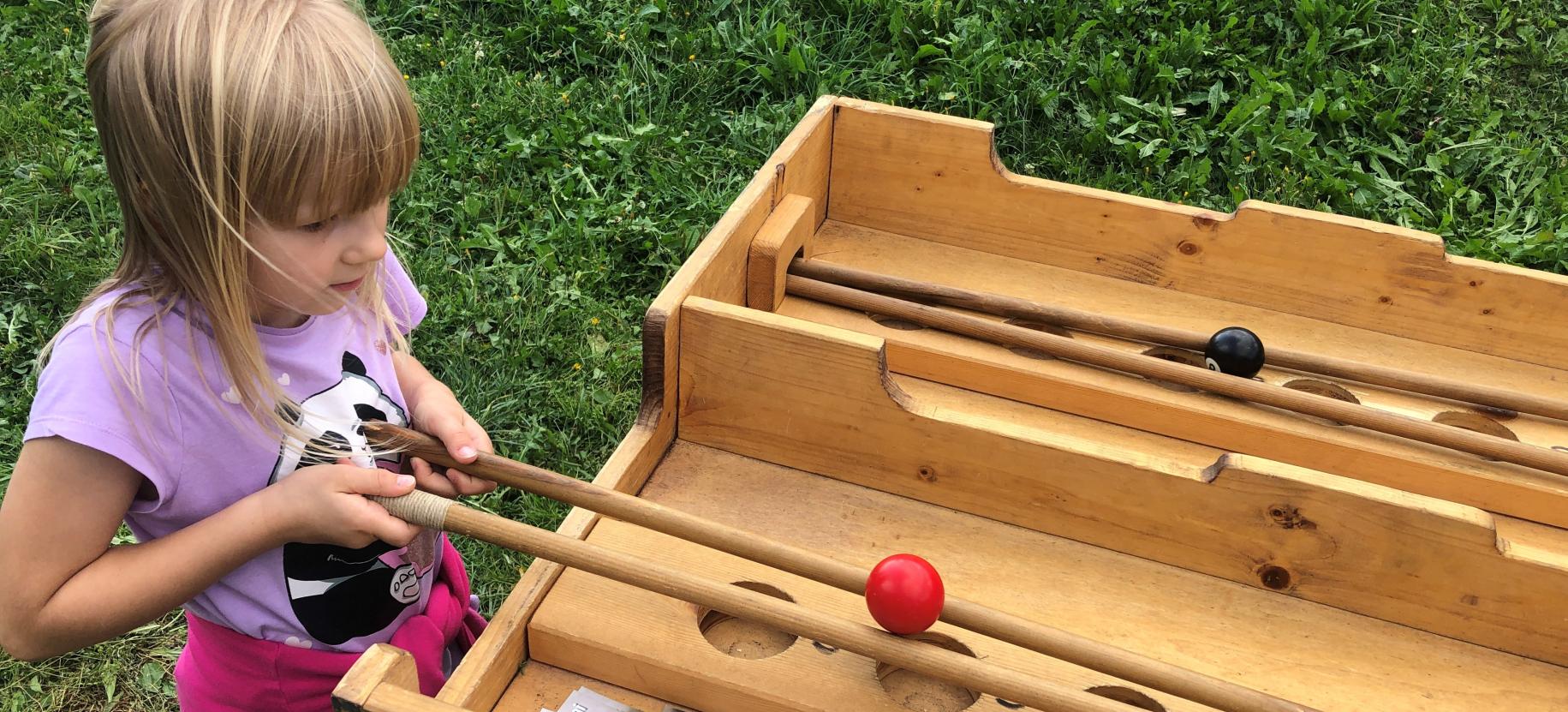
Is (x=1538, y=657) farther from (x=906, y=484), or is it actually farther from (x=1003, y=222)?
(x=1003, y=222)

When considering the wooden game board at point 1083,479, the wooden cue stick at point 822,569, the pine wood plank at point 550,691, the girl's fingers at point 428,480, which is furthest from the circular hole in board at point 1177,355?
the girl's fingers at point 428,480

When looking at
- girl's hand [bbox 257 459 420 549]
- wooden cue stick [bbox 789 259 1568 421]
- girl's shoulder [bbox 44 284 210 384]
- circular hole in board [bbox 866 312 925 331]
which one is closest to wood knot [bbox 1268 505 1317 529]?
wooden cue stick [bbox 789 259 1568 421]

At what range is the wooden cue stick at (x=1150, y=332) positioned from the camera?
208cm

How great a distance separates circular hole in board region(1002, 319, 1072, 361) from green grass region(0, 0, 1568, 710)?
1160mm

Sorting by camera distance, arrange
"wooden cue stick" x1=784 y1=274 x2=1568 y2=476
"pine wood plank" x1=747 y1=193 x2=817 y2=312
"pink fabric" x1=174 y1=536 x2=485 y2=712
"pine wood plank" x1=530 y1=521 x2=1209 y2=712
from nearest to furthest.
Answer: "pine wood plank" x1=530 y1=521 x2=1209 y2=712
"pink fabric" x1=174 y1=536 x2=485 y2=712
"wooden cue stick" x1=784 y1=274 x2=1568 y2=476
"pine wood plank" x1=747 y1=193 x2=817 y2=312

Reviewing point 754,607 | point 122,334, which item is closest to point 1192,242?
point 754,607

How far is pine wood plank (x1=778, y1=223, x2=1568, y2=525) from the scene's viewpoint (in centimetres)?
194

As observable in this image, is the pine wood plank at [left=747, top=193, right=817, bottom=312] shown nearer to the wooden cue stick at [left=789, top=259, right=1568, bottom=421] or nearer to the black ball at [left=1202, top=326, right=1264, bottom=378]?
the wooden cue stick at [left=789, top=259, right=1568, bottom=421]

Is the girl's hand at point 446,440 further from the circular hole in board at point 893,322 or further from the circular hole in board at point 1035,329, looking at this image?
the circular hole in board at point 1035,329

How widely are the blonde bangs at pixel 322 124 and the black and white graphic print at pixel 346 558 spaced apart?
14.3 inches

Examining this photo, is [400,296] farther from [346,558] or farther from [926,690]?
[926,690]

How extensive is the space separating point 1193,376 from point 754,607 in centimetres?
103

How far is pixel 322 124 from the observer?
126 centimetres

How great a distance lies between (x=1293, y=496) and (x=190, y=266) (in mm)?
1475
